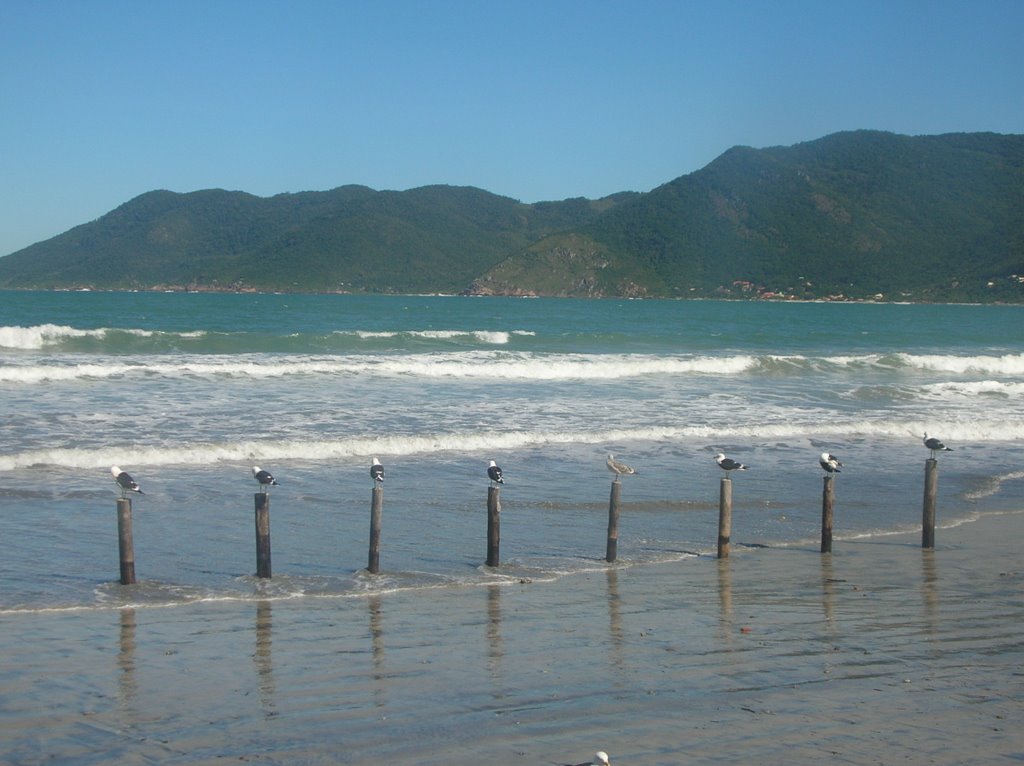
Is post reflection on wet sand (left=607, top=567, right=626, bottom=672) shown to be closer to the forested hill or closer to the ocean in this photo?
the ocean

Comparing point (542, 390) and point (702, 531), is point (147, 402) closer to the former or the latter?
point (542, 390)

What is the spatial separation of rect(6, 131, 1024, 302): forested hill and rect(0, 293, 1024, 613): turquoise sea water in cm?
8547

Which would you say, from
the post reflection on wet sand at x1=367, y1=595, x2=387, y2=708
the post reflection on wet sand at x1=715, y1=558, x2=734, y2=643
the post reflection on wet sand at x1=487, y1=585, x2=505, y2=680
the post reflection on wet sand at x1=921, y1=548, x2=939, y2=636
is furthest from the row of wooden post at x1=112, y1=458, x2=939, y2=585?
the post reflection on wet sand at x1=367, y1=595, x2=387, y2=708

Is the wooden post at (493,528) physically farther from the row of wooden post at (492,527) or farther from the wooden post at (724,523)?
the wooden post at (724,523)

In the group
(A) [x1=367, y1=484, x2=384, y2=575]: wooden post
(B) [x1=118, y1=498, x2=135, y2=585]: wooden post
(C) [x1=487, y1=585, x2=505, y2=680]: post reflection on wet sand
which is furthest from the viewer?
(A) [x1=367, y1=484, x2=384, y2=575]: wooden post

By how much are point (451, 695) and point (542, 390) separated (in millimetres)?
20810

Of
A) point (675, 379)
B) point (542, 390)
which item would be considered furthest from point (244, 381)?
point (675, 379)

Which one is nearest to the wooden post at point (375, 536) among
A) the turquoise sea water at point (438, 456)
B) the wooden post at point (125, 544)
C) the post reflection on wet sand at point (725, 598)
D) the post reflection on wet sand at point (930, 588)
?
the turquoise sea water at point (438, 456)

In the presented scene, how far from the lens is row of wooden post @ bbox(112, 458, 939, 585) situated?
31.2 ft

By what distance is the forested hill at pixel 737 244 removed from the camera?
119m

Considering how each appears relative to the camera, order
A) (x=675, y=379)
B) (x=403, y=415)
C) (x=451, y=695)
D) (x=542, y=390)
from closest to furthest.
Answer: (x=451, y=695) < (x=403, y=415) < (x=542, y=390) < (x=675, y=379)

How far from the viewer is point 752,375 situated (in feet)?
113

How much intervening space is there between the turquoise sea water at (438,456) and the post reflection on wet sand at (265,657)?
0.61m

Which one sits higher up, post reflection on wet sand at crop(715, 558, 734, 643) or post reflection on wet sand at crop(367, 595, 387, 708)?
post reflection on wet sand at crop(367, 595, 387, 708)
